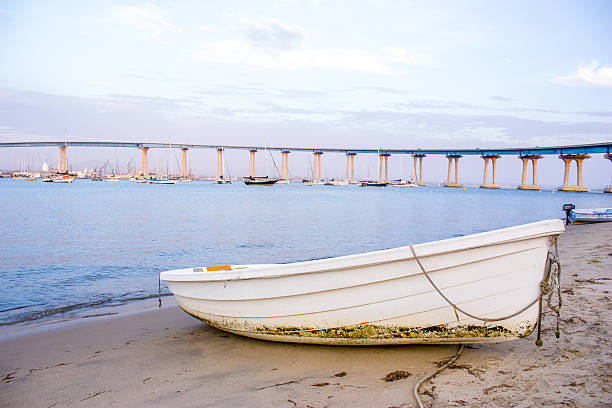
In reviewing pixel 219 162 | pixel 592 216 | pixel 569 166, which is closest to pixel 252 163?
pixel 219 162

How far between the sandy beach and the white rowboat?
305 millimetres

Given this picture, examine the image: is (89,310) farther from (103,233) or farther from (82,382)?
(103,233)

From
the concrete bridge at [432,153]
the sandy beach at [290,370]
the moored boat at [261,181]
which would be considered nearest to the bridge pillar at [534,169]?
the concrete bridge at [432,153]

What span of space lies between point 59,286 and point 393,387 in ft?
28.0

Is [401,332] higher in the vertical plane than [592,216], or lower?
higher

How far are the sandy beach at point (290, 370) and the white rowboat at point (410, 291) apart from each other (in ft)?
1.00

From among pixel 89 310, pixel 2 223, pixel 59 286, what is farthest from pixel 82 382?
pixel 2 223

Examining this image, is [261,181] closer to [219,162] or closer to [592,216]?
[219,162]

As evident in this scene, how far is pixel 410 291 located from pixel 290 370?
60.5 inches

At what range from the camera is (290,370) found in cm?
448

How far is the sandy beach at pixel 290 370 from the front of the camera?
12.0ft

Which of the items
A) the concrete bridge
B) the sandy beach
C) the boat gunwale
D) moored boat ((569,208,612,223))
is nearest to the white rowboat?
the boat gunwale

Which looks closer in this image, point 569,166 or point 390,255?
point 390,255

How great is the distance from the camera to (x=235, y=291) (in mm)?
4996
